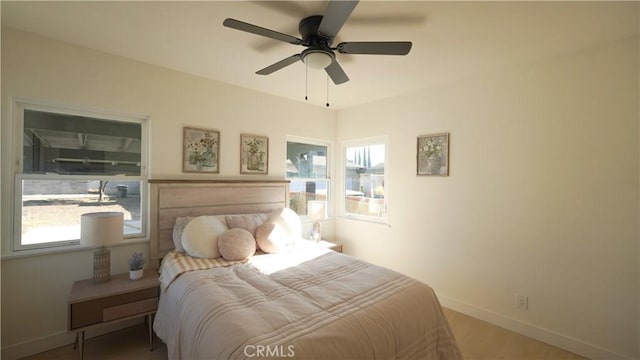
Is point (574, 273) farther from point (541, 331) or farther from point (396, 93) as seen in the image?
point (396, 93)

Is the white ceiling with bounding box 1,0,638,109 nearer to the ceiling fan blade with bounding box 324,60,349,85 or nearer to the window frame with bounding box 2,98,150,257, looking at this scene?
the ceiling fan blade with bounding box 324,60,349,85

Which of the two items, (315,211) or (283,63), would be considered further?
(315,211)

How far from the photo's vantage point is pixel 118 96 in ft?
8.27

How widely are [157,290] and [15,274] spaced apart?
3.38 feet

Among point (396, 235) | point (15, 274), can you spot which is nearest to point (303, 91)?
point (396, 235)

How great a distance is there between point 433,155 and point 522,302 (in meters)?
1.65

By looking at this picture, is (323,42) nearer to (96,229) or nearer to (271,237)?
(271,237)

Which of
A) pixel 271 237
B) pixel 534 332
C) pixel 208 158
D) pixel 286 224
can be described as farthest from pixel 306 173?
pixel 534 332

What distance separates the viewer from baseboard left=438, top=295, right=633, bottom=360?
7.16 feet

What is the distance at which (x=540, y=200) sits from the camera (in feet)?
8.11

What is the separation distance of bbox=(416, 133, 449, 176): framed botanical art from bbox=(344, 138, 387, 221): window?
0.56m

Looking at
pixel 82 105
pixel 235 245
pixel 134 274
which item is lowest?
pixel 134 274

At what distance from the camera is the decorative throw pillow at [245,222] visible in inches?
110

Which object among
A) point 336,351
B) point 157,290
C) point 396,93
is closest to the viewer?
point 336,351
